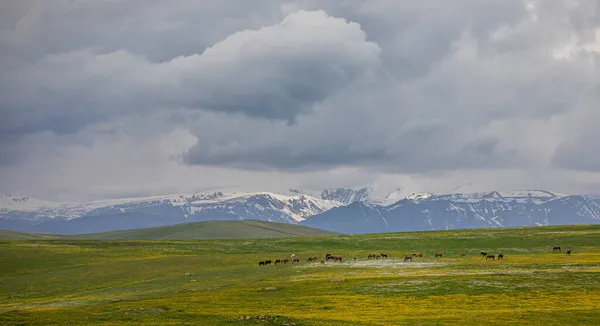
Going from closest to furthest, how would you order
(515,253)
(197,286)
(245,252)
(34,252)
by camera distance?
(197,286) → (515,253) → (34,252) → (245,252)

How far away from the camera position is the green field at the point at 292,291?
54156 millimetres

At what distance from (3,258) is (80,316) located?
291 feet

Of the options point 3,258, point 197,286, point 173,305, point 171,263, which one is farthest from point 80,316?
point 3,258

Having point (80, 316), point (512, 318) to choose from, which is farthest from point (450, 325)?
point (80, 316)

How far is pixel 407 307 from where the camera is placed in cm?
6322

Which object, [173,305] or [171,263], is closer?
[173,305]

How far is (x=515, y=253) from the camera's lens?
136 meters

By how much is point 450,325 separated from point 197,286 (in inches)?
1794

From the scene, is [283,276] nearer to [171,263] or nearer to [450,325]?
[171,263]

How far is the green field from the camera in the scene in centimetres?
5416

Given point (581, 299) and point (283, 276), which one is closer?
point (581, 299)

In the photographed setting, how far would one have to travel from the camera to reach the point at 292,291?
253ft

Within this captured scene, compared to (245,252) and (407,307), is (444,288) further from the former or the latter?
(245,252)

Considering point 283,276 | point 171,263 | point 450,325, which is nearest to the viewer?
point 450,325
